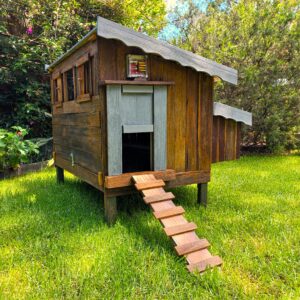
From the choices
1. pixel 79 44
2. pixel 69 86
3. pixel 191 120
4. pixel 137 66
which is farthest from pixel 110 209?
pixel 69 86

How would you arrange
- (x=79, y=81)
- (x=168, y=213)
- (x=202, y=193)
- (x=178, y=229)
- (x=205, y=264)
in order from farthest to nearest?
1. (x=202, y=193)
2. (x=79, y=81)
3. (x=168, y=213)
4. (x=178, y=229)
5. (x=205, y=264)

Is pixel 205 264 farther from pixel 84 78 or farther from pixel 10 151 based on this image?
pixel 10 151

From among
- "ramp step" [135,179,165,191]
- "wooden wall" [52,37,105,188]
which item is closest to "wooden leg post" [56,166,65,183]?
"wooden wall" [52,37,105,188]

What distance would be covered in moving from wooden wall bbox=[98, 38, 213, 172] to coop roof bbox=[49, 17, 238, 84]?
0.92 feet

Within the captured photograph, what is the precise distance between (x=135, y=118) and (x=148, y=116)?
6.7 inches

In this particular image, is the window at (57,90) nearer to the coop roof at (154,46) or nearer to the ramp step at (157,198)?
the coop roof at (154,46)

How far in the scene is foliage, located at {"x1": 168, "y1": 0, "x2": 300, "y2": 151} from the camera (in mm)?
7723

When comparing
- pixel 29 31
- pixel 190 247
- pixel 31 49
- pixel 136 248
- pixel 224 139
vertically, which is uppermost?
pixel 29 31

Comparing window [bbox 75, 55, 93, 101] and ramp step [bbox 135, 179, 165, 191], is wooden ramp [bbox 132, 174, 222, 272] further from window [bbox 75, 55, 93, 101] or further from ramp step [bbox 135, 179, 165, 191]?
window [bbox 75, 55, 93, 101]

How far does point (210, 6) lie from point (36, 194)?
8.73 m

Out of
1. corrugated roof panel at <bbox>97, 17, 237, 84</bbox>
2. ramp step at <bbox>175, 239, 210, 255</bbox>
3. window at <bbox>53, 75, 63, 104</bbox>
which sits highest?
corrugated roof panel at <bbox>97, 17, 237, 84</bbox>

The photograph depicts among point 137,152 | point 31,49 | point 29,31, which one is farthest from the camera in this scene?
point 29,31

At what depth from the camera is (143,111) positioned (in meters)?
3.32

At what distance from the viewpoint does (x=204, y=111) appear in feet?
12.5
